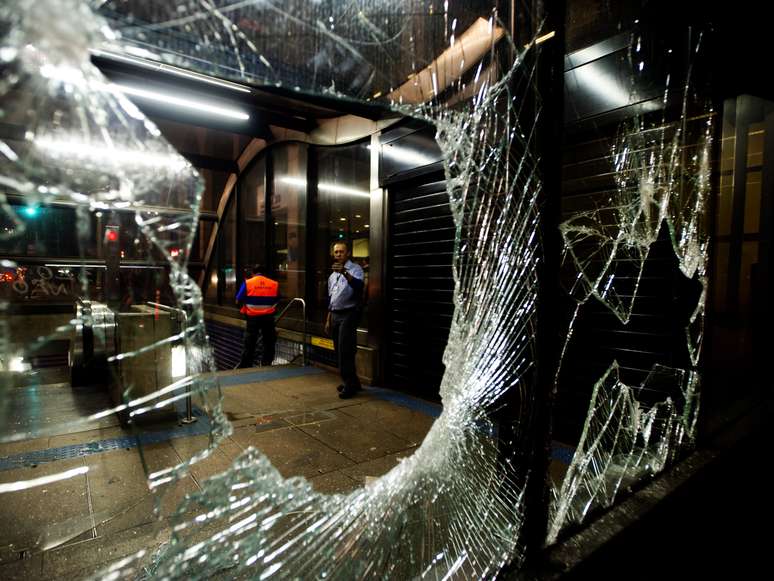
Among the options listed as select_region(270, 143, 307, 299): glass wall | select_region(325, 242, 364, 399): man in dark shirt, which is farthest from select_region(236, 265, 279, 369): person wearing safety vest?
select_region(270, 143, 307, 299): glass wall

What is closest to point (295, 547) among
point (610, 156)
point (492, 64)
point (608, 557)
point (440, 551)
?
point (440, 551)

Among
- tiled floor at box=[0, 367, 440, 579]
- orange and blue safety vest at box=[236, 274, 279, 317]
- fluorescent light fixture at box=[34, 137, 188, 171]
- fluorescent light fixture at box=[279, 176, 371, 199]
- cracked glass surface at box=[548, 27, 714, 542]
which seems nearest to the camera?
fluorescent light fixture at box=[34, 137, 188, 171]

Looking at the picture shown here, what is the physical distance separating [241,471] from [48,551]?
5.72 ft

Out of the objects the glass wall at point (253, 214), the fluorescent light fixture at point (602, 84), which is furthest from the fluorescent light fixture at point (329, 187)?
the fluorescent light fixture at point (602, 84)

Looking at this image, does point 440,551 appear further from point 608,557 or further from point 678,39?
point 678,39

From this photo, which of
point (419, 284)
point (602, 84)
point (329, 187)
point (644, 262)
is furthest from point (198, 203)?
point (329, 187)

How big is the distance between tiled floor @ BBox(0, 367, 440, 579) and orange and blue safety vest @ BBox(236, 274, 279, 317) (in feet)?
4.17

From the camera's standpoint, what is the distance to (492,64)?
1.51 metres

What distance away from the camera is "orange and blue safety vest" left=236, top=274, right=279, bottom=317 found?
6051mm

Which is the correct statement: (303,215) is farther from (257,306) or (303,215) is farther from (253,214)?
(253,214)

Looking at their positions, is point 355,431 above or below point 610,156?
below

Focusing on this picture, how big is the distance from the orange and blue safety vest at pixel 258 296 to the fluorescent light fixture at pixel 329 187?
2192mm

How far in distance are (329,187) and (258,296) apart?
288 cm

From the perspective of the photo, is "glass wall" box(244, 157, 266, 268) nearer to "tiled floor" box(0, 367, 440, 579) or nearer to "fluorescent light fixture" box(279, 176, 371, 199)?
"fluorescent light fixture" box(279, 176, 371, 199)
